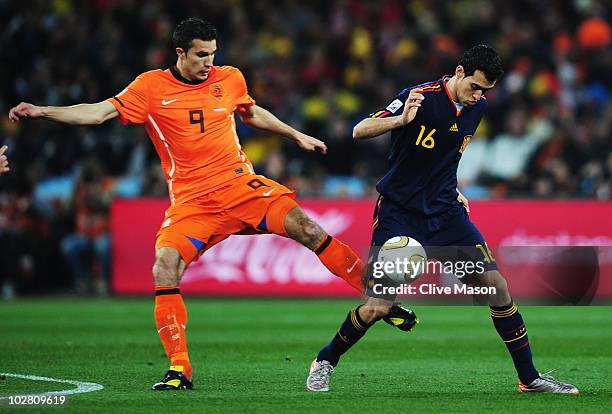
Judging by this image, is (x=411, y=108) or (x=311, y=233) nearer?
(x=411, y=108)

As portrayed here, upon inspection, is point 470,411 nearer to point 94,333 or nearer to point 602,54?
point 94,333

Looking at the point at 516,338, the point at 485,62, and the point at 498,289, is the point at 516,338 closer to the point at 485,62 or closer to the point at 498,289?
the point at 498,289

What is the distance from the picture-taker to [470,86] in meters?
7.83

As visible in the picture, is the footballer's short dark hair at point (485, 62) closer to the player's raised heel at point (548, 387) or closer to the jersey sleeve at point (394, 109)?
the jersey sleeve at point (394, 109)

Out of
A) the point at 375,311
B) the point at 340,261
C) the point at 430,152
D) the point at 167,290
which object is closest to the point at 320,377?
the point at 375,311

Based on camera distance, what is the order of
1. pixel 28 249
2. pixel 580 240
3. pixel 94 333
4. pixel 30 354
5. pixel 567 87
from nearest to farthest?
pixel 30 354 < pixel 94 333 < pixel 580 240 < pixel 28 249 < pixel 567 87

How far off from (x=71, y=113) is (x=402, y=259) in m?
2.55

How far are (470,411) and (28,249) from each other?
13.5 metres

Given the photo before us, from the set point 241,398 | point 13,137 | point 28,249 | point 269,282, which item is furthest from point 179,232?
point 13,137

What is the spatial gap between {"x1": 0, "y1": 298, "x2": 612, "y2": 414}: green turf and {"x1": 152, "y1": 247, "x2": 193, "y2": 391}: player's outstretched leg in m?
0.22

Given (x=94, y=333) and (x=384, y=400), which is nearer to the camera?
(x=384, y=400)

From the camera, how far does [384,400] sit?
7488 millimetres

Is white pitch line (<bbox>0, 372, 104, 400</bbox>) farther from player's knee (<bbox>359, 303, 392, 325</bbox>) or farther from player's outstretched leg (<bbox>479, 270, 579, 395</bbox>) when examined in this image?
player's outstretched leg (<bbox>479, 270, 579, 395</bbox>)

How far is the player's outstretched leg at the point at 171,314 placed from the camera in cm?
805
